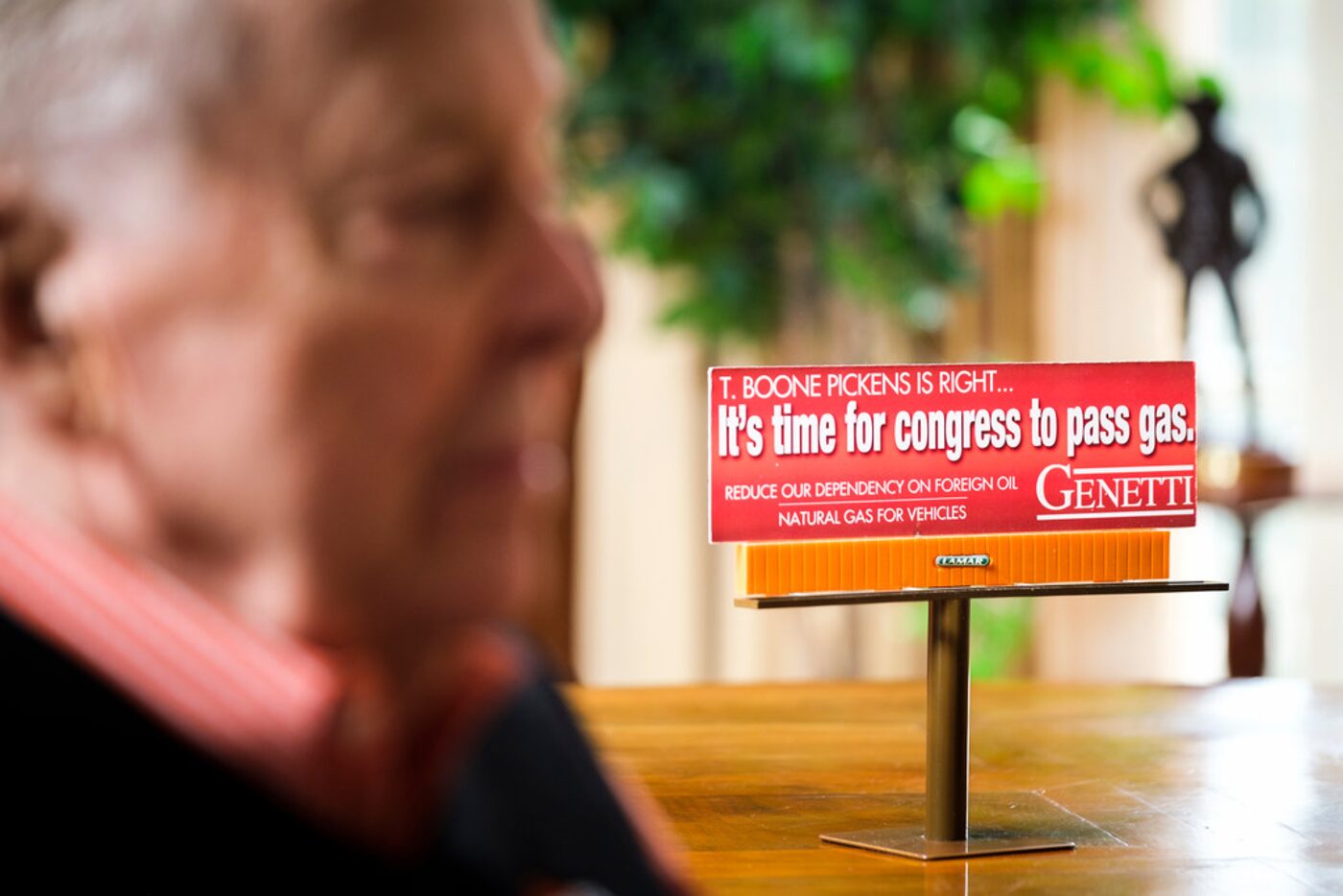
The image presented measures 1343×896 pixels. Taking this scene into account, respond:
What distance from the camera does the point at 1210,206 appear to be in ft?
11.1

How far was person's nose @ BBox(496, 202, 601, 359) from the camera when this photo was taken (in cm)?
59

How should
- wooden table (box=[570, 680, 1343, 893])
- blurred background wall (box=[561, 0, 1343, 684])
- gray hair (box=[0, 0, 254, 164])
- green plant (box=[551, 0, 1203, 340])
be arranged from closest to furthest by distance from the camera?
1. gray hair (box=[0, 0, 254, 164])
2. wooden table (box=[570, 680, 1343, 893])
3. green plant (box=[551, 0, 1203, 340])
4. blurred background wall (box=[561, 0, 1343, 684])

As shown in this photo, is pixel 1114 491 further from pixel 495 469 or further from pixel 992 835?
pixel 495 469

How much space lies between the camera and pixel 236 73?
0.54m

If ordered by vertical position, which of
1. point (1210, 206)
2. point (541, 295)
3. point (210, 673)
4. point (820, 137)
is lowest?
point (210, 673)

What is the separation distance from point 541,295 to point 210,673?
161mm

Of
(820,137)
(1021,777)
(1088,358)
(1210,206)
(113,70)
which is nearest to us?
(113,70)

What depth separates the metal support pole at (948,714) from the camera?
4.33 ft

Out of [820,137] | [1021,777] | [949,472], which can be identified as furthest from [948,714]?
[820,137]

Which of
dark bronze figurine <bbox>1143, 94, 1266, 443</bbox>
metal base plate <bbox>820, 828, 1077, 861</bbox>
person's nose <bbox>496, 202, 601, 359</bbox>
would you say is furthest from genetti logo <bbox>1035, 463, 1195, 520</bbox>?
dark bronze figurine <bbox>1143, 94, 1266, 443</bbox>

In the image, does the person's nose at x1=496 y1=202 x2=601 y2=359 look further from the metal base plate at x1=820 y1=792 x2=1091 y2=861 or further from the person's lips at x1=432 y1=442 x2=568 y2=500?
the metal base plate at x1=820 y1=792 x2=1091 y2=861

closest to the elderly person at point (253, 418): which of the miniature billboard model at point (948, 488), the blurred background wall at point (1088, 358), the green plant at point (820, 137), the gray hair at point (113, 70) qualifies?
the gray hair at point (113, 70)

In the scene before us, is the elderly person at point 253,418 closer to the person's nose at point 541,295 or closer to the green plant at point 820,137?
the person's nose at point 541,295

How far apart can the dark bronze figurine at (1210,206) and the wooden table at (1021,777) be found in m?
1.32
